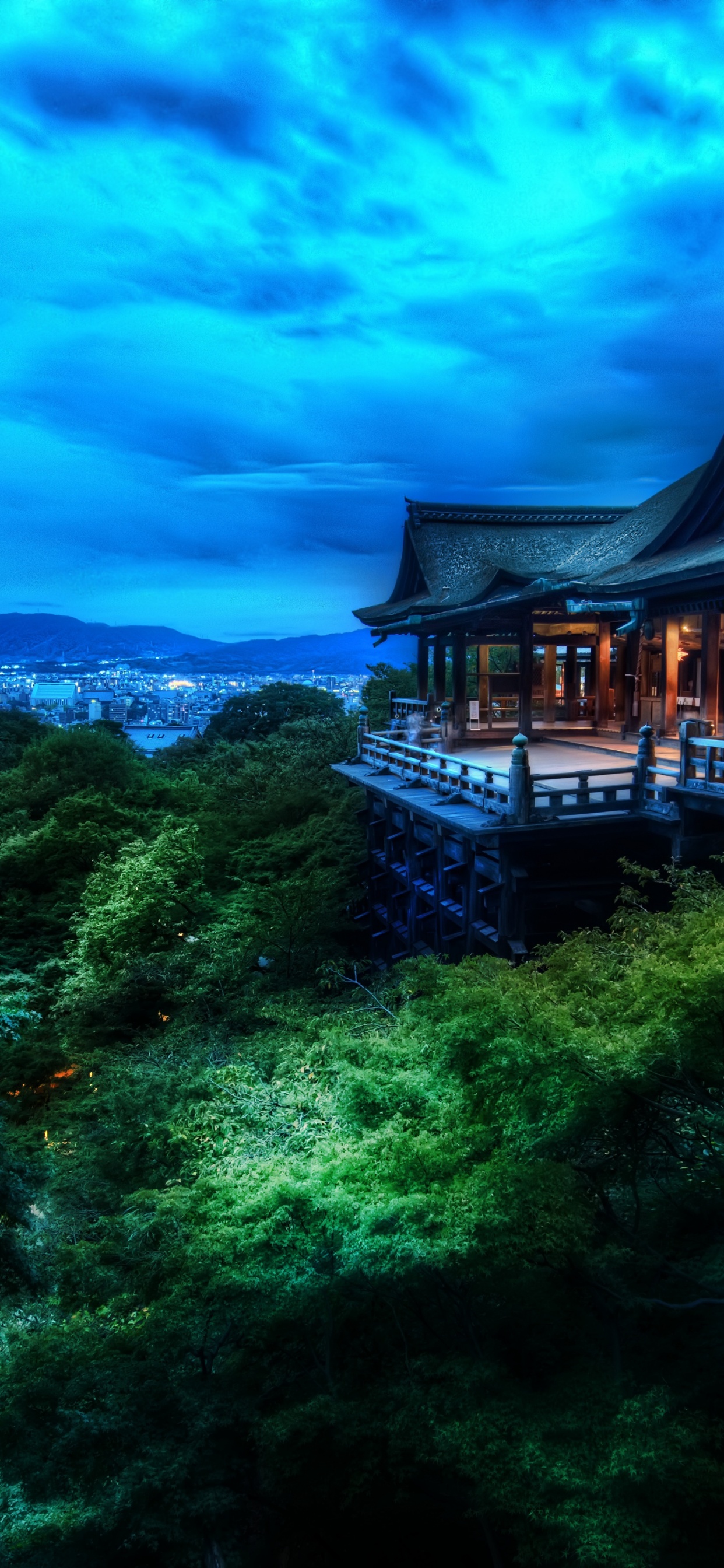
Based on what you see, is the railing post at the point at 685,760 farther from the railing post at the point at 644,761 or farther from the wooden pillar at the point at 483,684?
the wooden pillar at the point at 483,684

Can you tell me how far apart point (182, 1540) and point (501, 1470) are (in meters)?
2.41

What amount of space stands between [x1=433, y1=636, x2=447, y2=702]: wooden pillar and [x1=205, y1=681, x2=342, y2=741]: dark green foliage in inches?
806

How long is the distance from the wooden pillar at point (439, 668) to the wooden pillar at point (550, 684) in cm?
286

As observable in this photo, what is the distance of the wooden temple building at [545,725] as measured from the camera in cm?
1231

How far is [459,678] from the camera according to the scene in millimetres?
21312

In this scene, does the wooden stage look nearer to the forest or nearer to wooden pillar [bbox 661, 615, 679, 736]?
wooden pillar [bbox 661, 615, 679, 736]

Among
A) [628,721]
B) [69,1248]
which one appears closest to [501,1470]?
[69,1248]

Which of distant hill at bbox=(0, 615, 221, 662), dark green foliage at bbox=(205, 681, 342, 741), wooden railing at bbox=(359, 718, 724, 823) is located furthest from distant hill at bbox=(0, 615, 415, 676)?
wooden railing at bbox=(359, 718, 724, 823)

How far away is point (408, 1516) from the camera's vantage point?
6.79m

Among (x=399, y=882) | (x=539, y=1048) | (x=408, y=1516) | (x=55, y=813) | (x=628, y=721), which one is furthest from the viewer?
(x=55, y=813)

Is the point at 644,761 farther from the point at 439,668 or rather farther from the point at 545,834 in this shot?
the point at 439,668

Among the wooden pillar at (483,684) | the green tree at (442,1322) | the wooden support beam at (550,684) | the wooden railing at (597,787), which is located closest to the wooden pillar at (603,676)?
the wooden support beam at (550,684)

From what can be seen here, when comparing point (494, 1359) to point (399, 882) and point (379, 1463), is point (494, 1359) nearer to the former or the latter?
point (379, 1463)

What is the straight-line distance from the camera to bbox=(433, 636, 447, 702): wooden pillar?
23.7m
